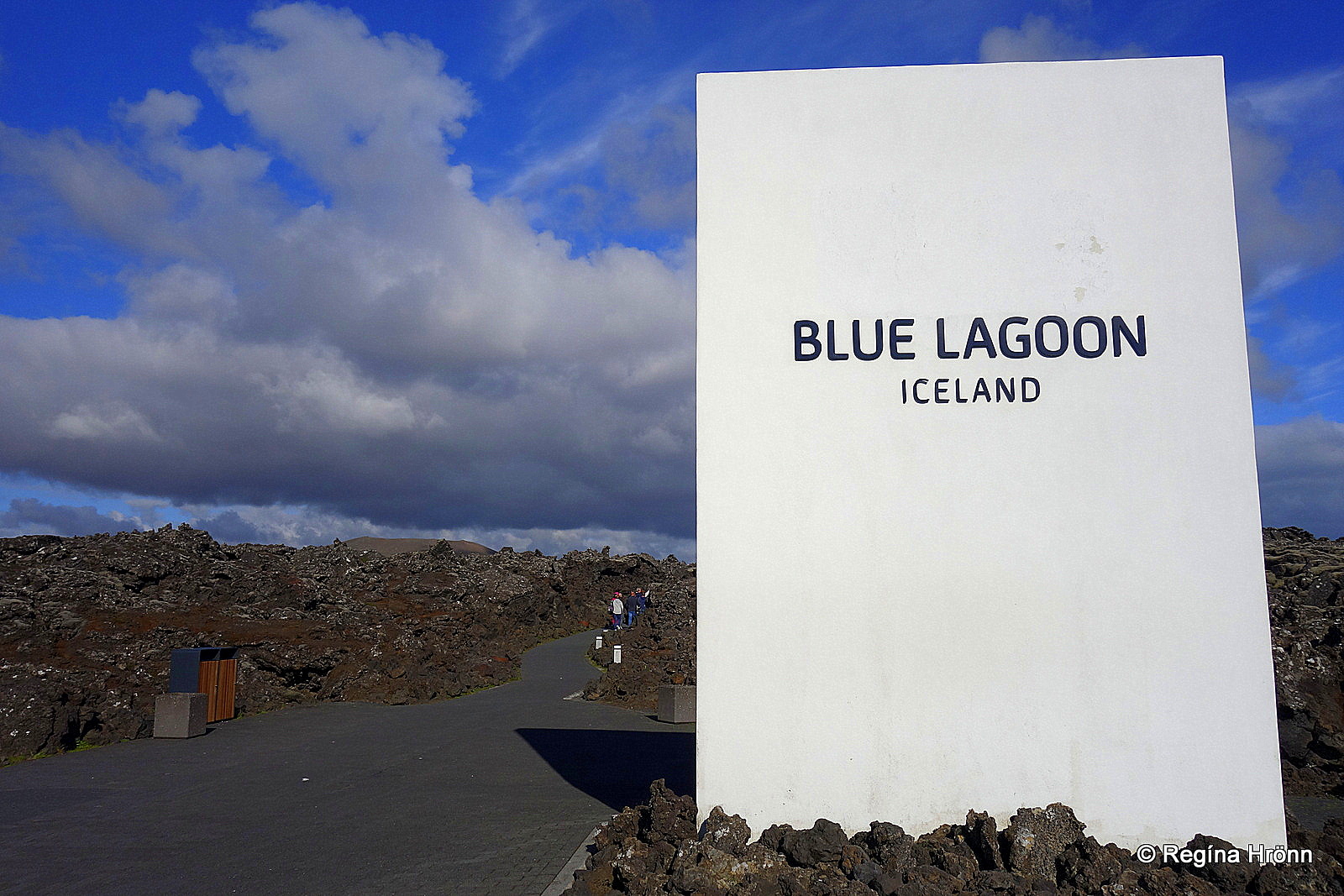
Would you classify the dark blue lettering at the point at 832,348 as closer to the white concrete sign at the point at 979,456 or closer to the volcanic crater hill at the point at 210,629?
the white concrete sign at the point at 979,456

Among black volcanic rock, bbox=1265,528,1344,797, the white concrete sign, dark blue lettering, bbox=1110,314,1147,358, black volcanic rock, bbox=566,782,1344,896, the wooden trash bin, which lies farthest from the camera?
the wooden trash bin

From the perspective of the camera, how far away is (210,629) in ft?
61.2

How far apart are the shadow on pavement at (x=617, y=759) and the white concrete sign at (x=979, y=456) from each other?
3983mm

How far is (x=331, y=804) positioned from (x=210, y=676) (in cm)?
733

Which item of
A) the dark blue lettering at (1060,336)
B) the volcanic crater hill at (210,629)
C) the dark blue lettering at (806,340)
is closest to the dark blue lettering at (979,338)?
the dark blue lettering at (1060,336)

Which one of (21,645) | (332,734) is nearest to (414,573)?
(21,645)

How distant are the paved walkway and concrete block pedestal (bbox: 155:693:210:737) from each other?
0.27 m

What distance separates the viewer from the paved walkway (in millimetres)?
6645

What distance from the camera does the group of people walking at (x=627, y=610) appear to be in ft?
103

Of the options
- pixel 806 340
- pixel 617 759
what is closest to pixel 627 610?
pixel 617 759

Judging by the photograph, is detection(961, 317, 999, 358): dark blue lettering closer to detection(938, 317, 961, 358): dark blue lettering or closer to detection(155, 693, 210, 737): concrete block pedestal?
detection(938, 317, 961, 358): dark blue lettering

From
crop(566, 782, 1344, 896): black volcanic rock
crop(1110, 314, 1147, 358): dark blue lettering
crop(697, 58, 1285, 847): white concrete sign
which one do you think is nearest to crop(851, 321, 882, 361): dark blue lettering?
crop(697, 58, 1285, 847): white concrete sign

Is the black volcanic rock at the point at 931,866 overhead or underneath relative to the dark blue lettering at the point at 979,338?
underneath

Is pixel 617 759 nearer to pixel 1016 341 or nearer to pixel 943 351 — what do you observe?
pixel 943 351
